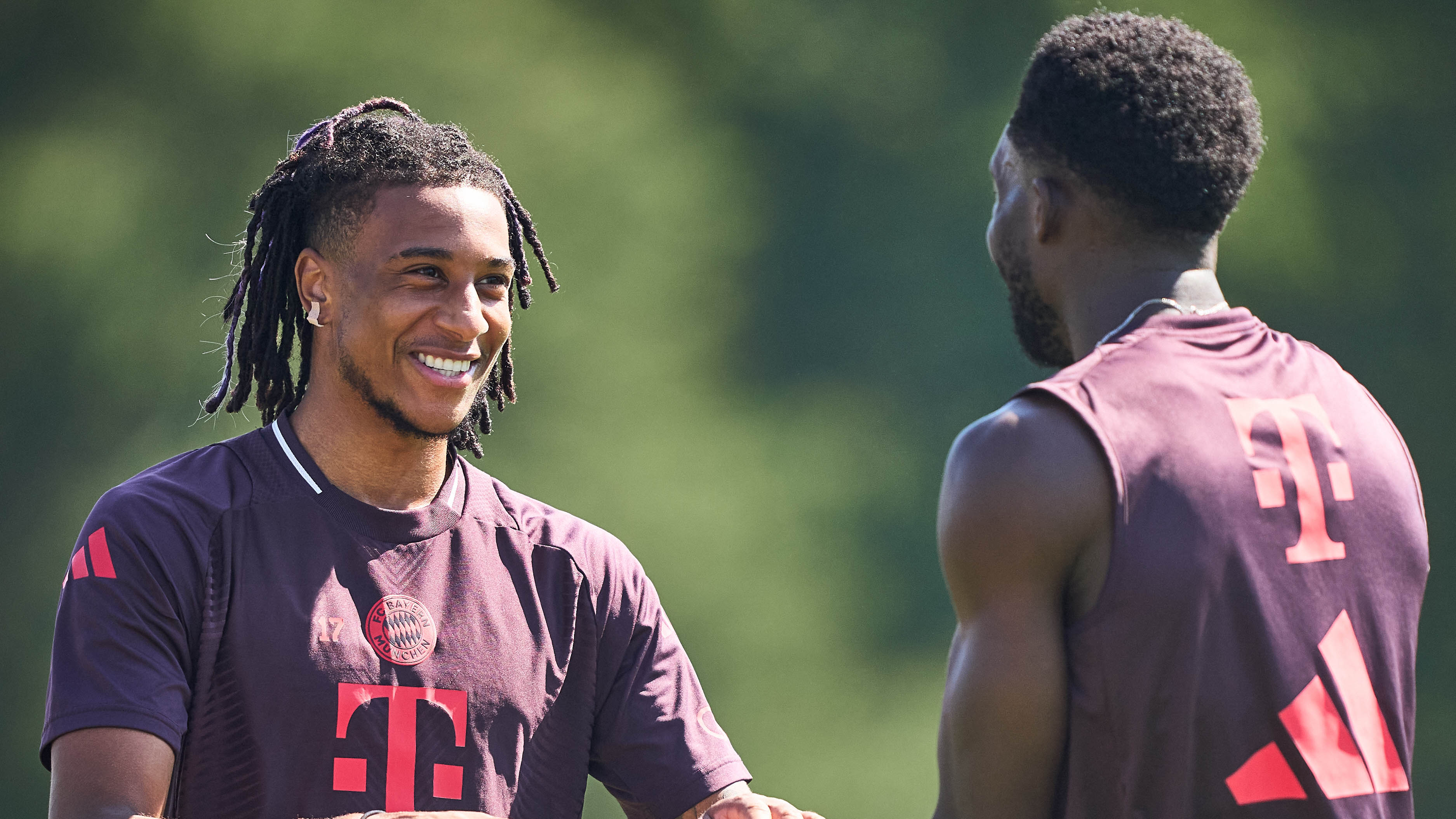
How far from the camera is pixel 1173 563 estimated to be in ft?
5.33

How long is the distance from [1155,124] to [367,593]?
1408 mm

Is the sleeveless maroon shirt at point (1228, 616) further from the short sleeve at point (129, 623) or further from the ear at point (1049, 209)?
the short sleeve at point (129, 623)

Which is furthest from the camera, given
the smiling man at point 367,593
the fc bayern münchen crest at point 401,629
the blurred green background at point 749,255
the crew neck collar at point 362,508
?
the blurred green background at point 749,255

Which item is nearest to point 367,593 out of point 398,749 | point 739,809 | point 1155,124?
point 398,749

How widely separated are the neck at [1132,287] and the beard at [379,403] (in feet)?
3.93

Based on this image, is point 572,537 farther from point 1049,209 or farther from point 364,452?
point 1049,209

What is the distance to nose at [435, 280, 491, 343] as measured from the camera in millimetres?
2535

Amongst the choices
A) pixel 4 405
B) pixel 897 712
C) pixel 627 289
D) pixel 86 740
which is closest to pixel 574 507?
pixel 627 289

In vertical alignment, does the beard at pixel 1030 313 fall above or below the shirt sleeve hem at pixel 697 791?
above

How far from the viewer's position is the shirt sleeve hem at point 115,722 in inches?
81.7

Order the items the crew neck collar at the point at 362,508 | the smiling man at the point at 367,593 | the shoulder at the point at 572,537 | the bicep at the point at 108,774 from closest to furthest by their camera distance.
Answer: the bicep at the point at 108,774 < the smiling man at the point at 367,593 < the crew neck collar at the point at 362,508 < the shoulder at the point at 572,537

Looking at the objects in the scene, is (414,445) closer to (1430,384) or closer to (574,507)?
(574,507)

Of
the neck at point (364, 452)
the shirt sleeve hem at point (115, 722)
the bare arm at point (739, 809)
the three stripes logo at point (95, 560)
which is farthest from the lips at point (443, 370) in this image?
the bare arm at point (739, 809)

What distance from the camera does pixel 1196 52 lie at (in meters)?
1.85
